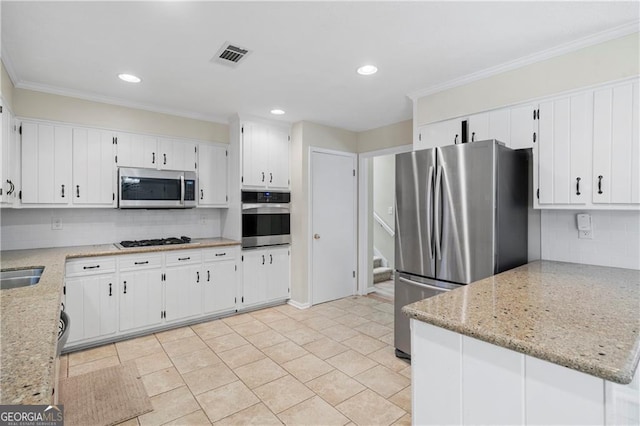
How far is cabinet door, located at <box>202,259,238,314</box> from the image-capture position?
3.79m

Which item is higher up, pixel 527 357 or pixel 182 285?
pixel 527 357

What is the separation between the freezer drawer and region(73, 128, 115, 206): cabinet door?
311 centimetres

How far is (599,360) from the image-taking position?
94cm

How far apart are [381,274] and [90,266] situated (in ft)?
14.1

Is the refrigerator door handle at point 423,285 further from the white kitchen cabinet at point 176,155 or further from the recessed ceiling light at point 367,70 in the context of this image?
the white kitchen cabinet at point 176,155

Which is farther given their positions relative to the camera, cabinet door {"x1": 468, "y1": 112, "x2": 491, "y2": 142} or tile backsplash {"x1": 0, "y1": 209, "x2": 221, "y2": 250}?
tile backsplash {"x1": 0, "y1": 209, "x2": 221, "y2": 250}

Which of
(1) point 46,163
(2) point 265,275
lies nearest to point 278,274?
(2) point 265,275

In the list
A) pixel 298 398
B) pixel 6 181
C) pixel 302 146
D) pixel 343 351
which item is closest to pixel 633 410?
pixel 298 398

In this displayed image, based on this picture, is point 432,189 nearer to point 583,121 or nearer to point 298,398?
point 583,121

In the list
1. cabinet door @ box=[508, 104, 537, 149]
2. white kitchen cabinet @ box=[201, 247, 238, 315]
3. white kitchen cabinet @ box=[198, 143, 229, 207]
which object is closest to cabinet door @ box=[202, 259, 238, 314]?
white kitchen cabinet @ box=[201, 247, 238, 315]

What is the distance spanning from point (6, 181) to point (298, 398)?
2894 millimetres

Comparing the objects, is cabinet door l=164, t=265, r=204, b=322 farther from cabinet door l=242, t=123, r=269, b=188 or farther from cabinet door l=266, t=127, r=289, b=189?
cabinet door l=266, t=127, r=289, b=189

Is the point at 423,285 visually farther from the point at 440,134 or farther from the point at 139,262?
the point at 139,262

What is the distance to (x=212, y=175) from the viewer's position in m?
4.17
